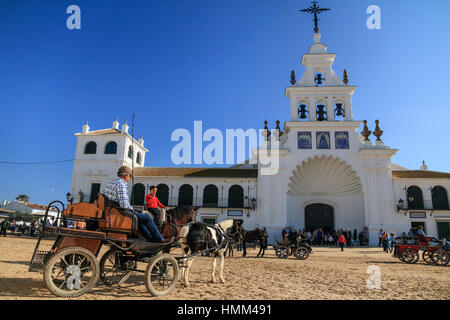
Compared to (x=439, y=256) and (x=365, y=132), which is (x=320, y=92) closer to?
(x=365, y=132)

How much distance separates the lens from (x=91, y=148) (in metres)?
27.8

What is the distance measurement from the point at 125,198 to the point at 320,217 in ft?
75.1

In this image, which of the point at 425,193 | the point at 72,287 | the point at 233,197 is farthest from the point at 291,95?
the point at 72,287

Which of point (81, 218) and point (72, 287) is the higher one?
point (81, 218)

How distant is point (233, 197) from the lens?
2561cm

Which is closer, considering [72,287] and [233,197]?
[72,287]

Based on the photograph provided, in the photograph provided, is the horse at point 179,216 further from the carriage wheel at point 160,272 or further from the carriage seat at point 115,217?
the carriage seat at point 115,217

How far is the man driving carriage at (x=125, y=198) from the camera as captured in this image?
5.05m

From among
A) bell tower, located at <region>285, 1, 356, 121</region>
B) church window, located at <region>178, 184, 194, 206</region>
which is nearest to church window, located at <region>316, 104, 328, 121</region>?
bell tower, located at <region>285, 1, 356, 121</region>

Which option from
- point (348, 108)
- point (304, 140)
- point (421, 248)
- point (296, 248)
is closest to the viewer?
point (421, 248)

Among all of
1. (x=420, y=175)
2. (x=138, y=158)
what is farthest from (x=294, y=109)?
(x=138, y=158)

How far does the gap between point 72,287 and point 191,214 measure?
3.41m

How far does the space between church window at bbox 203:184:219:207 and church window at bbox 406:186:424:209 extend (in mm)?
16335
